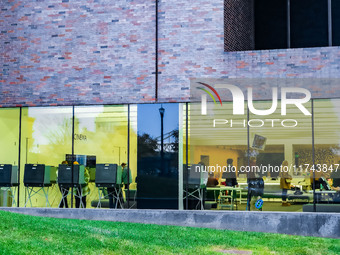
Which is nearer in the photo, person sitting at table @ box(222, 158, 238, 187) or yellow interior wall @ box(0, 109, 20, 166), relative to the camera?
person sitting at table @ box(222, 158, 238, 187)

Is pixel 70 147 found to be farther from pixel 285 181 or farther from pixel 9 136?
pixel 285 181

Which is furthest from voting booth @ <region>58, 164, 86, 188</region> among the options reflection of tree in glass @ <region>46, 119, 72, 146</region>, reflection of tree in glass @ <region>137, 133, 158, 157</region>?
reflection of tree in glass @ <region>137, 133, 158, 157</region>

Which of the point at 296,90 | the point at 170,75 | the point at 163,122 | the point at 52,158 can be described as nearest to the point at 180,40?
the point at 170,75

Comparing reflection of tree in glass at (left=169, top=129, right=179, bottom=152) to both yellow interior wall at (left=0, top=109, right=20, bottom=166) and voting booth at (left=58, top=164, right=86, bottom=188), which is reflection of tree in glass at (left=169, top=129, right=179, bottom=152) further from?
yellow interior wall at (left=0, top=109, right=20, bottom=166)

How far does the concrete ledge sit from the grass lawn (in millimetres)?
680

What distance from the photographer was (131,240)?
614 inches

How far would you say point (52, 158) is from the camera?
20.3m

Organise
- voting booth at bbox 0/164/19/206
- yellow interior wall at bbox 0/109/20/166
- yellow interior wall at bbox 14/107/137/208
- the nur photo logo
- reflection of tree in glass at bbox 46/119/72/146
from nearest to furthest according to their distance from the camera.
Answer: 1. the nur photo logo
2. yellow interior wall at bbox 14/107/137/208
3. reflection of tree in glass at bbox 46/119/72/146
4. voting booth at bbox 0/164/19/206
5. yellow interior wall at bbox 0/109/20/166

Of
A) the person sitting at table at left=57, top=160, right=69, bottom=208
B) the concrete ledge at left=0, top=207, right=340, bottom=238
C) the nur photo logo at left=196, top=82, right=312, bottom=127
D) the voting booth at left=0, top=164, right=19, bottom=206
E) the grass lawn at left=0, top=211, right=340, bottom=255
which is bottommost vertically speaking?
the grass lawn at left=0, top=211, right=340, bottom=255

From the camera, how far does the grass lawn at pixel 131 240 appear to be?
13992 mm

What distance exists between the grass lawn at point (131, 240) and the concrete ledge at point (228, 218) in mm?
680

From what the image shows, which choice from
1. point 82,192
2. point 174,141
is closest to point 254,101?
point 174,141

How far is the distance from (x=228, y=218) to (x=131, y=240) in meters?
4.09

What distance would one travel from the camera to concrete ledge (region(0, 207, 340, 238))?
1797 cm
